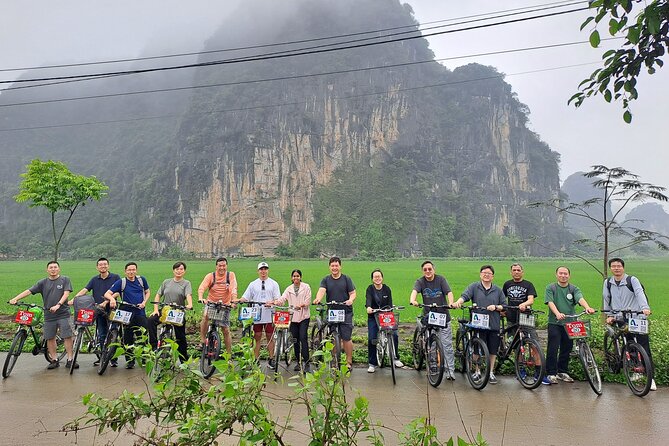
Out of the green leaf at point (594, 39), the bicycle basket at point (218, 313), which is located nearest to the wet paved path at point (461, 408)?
the bicycle basket at point (218, 313)

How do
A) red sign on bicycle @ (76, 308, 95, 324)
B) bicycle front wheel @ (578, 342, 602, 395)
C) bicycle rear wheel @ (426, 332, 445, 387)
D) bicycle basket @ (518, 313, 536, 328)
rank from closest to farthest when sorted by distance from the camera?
bicycle front wheel @ (578, 342, 602, 395), bicycle rear wheel @ (426, 332, 445, 387), bicycle basket @ (518, 313, 536, 328), red sign on bicycle @ (76, 308, 95, 324)

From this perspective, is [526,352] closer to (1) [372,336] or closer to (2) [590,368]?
(2) [590,368]

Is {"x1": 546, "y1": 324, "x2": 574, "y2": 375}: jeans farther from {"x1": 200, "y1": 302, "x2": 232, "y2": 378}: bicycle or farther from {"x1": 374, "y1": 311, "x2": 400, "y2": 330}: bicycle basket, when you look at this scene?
{"x1": 200, "y1": 302, "x2": 232, "y2": 378}: bicycle

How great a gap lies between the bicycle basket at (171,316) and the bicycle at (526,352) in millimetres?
4195

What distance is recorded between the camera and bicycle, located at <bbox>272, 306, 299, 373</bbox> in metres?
5.91

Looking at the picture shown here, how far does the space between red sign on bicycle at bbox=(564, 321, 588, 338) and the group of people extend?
0.17 meters

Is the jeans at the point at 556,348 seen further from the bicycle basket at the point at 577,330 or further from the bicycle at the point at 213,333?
the bicycle at the point at 213,333

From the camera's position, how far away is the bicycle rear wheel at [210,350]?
5.66 metres

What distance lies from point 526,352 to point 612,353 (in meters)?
1.24

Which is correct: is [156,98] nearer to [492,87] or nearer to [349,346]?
[492,87]

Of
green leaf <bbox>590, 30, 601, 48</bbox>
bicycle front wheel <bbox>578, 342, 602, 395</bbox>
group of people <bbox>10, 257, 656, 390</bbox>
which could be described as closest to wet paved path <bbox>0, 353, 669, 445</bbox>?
bicycle front wheel <bbox>578, 342, 602, 395</bbox>

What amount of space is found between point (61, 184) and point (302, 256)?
67.4m

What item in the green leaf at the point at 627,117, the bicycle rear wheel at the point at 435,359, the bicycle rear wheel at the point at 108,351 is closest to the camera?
the green leaf at the point at 627,117

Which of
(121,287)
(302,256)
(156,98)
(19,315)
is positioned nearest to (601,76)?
(121,287)
